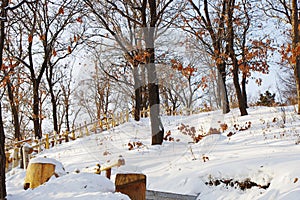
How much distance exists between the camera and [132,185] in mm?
4770

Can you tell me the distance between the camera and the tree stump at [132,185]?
4.73m

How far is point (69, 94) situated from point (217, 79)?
21.2 meters

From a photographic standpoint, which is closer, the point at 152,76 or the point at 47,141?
the point at 152,76

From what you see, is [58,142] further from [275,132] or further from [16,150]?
[275,132]

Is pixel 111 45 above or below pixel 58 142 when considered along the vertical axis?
above

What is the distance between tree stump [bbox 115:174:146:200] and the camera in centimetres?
473

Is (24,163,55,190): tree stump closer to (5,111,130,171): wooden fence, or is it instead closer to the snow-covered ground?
the snow-covered ground

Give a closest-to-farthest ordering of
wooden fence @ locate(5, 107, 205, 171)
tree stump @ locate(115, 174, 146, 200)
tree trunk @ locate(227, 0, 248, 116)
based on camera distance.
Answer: tree stump @ locate(115, 174, 146, 200) → wooden fence @ locate(5, 107, 205, 171) → tree trunk @ locate(227, 0, 248, 116)

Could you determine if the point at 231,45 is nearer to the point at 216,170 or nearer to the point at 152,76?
the point at 152,76

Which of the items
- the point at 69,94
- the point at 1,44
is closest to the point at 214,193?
the point at 1,44

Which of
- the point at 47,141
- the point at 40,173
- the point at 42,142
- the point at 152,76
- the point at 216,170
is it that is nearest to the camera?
the point at 216,170

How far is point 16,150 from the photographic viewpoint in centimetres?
1170

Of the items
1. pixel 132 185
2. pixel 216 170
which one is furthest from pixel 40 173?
pixel 216 170

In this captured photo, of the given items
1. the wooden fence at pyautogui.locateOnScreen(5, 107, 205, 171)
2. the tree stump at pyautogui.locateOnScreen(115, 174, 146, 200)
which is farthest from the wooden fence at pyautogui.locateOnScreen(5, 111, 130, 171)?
the tree stump at pyautogui.locateOnScreen(115, 174, 146, 200)
